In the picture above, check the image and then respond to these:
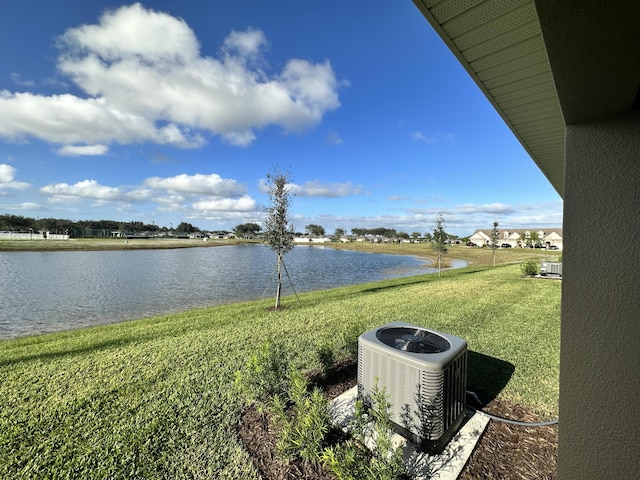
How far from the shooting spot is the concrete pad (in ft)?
7.16

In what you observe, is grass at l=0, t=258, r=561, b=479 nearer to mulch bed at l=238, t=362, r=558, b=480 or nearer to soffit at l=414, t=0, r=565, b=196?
mulch bed at l=238, t=362, r=558, b=480

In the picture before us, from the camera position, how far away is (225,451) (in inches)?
94.7

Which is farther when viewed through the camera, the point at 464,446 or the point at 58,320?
the point at 58,320

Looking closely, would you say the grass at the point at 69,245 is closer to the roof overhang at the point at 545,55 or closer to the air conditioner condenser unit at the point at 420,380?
the air conditioner condenser unit at the point at 420,380

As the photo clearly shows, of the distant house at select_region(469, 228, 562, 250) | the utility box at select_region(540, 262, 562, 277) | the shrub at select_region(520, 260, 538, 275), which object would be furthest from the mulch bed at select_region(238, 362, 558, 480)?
the distant house at select_region(469, 228, 562, 250)

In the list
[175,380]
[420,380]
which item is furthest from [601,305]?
[175,380]

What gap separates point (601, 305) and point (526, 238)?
81.6 m

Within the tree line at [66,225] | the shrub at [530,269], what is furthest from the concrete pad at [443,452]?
the tree line at [66,225]

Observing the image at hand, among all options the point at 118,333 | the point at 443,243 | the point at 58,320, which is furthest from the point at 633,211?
the point at 443,243

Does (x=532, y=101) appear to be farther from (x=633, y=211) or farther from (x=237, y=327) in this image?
(x=237, y=327)

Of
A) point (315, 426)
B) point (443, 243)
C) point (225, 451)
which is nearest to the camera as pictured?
point (315, 426)

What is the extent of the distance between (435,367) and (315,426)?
1035 mm

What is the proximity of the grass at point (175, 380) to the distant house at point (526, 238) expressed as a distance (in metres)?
61.8

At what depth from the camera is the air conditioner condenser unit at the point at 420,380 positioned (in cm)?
227
